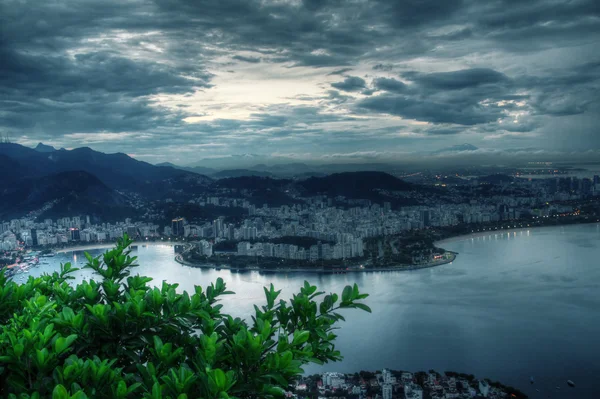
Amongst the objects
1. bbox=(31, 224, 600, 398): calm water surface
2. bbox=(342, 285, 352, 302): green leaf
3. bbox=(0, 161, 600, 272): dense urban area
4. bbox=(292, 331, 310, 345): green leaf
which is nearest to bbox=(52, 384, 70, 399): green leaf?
bbox=(292, 331, 310, 345): green leaf

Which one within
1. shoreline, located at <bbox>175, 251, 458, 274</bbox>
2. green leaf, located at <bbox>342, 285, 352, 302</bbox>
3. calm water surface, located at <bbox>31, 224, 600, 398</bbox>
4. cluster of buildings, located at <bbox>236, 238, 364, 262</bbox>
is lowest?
calm water surface, located at <bbox>31, 224, 600, 398</bbox>

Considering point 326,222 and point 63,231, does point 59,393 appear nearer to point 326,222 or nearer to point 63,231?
point 326,222

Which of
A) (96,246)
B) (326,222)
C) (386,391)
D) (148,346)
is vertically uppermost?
(148,346)

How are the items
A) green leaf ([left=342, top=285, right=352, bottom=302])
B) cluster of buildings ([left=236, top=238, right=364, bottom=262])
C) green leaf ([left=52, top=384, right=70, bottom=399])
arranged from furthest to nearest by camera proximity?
cluster of buildings ([left=236, top=238, right=364, bottom=262])
green leaf ([left=342, top=285, right=352, bottom=302])
green leaf ([left=52, top=384, right=70, bottom=399])

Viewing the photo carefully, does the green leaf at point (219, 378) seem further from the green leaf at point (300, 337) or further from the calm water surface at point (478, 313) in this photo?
the calm water surface at point (478, 313)

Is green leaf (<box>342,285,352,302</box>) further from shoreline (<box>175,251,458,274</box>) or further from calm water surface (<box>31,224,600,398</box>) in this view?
shoreline (<box>175,251,458,274</box>)

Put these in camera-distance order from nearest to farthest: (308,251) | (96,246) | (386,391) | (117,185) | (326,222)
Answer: (386,391) → (308,251) → (96,246) → (326,222) → (117,185)

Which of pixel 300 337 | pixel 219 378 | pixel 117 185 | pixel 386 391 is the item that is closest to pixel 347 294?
pixel 300 337
